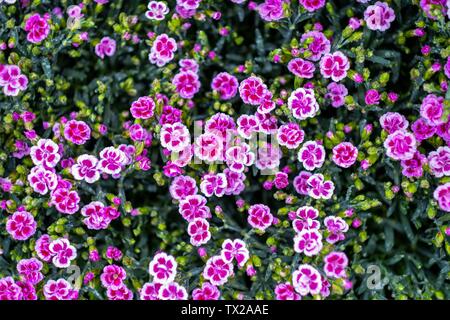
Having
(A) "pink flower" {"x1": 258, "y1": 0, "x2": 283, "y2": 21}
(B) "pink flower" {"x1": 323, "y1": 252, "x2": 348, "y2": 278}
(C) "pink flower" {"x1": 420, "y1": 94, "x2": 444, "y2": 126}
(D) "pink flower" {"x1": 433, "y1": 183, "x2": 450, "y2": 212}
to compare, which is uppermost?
(A) "pink flower" {"x1": 258, "y1": 0, "x2": 283, "y2": 21}

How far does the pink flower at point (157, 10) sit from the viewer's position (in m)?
2.41

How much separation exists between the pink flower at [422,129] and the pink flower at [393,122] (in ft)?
0.15

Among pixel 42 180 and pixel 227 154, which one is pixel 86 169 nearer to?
pixel 42 180

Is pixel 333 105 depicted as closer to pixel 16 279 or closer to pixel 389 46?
pixel 389 46

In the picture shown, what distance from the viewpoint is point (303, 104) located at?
7.44 feet

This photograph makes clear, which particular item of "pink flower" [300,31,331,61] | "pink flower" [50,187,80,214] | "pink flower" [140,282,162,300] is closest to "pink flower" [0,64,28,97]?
"pink flower" [50,187,80,214]

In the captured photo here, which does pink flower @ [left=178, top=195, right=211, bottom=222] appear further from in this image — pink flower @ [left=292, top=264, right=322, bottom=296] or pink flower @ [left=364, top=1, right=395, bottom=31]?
pink flower @ [left=364, top=1, right=395, bottom=31]

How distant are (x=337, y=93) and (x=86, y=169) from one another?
1.15 metres

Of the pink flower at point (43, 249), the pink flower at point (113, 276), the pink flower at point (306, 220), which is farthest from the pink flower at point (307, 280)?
the pink flower at point (43, 249)

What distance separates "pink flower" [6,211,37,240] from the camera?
2.30 m

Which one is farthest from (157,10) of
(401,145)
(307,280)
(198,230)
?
(307,280)

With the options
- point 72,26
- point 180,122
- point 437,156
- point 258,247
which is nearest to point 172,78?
Answer: point 180,122

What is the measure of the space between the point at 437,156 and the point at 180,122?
1.09 meters

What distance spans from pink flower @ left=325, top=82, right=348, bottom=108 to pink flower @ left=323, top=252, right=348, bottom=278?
66cm
